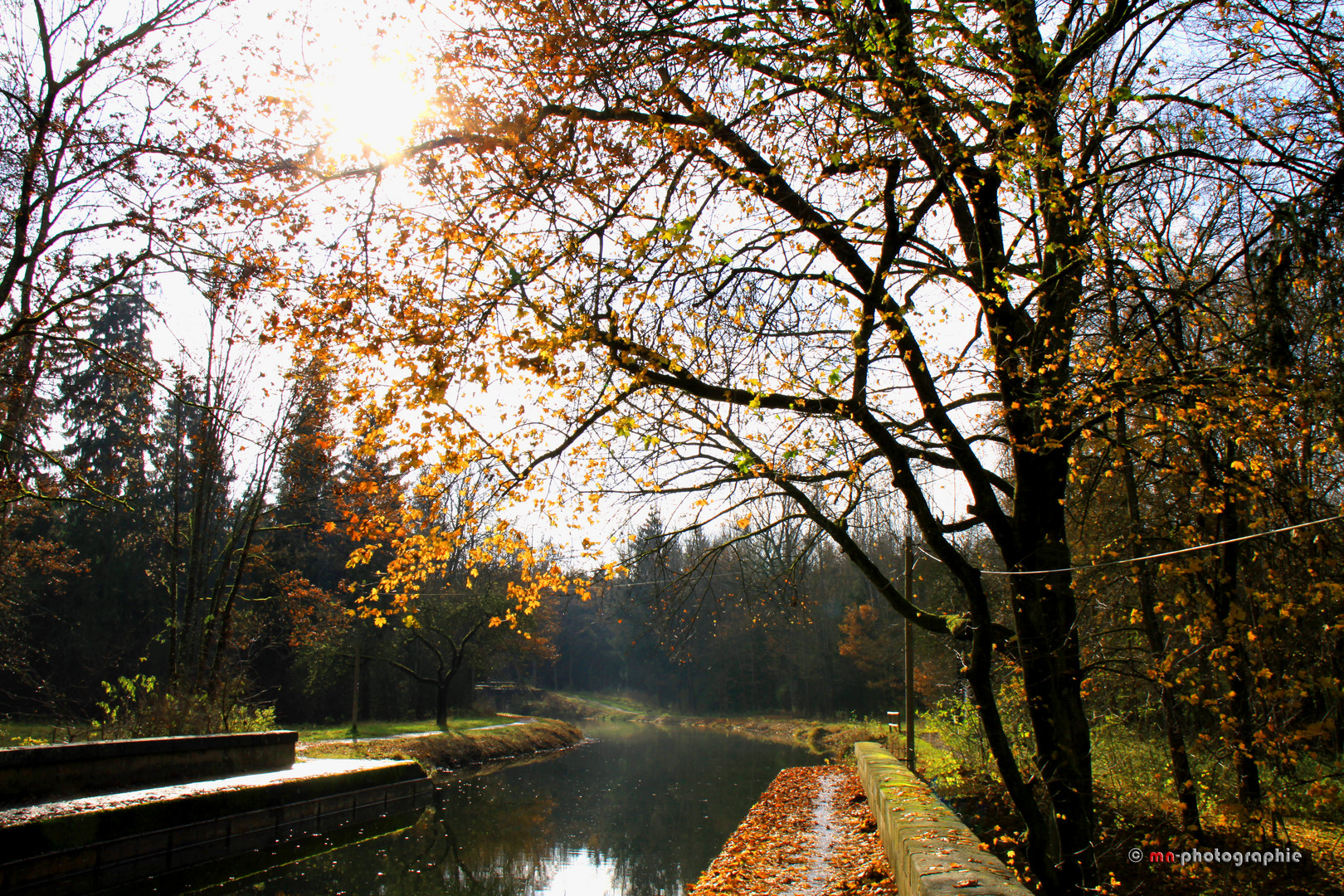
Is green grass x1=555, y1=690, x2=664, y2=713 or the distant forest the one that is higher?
the distant forest

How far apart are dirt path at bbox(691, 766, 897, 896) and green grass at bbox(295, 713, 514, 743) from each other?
45.9 ft

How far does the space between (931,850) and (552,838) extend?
346 inches

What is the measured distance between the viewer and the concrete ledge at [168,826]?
7.77 meters

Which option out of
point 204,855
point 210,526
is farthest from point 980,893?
point 210,526

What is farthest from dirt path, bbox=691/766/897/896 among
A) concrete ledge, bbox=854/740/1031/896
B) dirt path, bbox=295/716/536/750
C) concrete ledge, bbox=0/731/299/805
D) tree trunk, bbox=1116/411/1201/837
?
dirt path, bbox=295/716/536/750

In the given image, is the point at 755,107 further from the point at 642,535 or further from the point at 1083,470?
the point at 1083,470

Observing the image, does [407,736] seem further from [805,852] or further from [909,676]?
[805,852]

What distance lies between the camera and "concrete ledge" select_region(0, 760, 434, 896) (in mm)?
7766

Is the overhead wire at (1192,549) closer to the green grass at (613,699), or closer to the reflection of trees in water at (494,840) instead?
the reflection of trees in water at (494,840)

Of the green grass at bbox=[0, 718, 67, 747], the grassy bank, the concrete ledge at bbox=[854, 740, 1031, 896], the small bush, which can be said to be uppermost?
the small bush

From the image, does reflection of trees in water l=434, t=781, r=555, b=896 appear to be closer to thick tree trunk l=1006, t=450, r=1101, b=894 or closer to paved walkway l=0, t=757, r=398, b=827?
paved walkway l=0, t=757, r=398, b=827

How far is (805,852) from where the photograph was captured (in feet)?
34.0

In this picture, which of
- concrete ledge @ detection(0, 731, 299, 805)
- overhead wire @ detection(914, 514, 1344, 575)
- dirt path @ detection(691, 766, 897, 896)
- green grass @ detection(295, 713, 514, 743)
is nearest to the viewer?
overhead wire @ detection(914, 514, 1344, 575)

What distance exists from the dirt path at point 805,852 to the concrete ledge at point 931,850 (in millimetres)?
491
